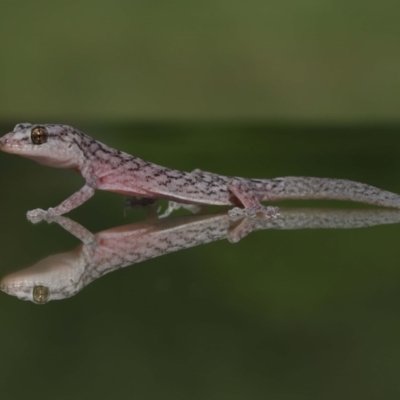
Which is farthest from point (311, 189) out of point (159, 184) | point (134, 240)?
point (134, 240)

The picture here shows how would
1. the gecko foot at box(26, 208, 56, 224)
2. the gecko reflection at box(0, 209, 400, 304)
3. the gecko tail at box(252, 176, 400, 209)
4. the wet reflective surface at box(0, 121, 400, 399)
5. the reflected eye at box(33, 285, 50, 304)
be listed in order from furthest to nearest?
the gecko tail at box(252, 176, 400, 209) < the gecko foot at box(26, 208, 56, 224) < the gecko reflection at box(0, 209, 400, 304) < the reflected eye at box(33, 285, 50, 304) < the wet reflective surface at box(0, 121, 400, 399)

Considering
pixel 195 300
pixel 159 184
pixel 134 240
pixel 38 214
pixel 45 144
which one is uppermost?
pixel 45 144

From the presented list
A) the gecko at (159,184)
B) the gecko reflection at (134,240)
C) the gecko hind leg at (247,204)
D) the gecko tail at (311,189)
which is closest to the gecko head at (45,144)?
the gecko at (159,184)

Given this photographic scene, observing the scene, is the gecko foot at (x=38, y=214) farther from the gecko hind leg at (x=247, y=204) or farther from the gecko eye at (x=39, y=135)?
the gecko hind leg at (x=247, y=204)

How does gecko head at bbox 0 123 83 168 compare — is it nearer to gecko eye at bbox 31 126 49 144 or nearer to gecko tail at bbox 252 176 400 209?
gecko eye at bbox 31 126 49 144

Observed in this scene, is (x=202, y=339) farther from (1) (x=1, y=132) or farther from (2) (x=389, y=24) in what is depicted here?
(2) (x=389, y=24)

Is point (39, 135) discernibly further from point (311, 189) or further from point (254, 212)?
point (311, 189)

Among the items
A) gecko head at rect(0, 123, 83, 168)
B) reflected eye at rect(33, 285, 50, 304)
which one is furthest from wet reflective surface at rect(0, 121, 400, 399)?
gecko head at rect(0, 123, 83, 168)
